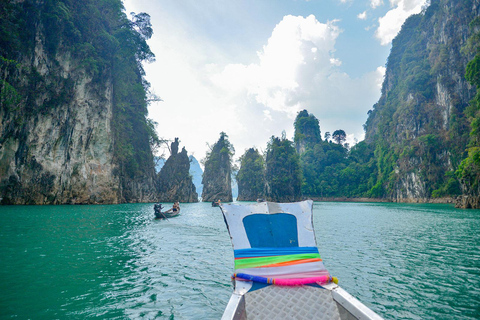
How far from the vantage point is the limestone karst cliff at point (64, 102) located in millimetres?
22078

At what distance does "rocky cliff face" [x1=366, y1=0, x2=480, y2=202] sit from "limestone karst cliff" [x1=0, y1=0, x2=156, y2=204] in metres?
60.4

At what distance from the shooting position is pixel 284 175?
67.8 metres

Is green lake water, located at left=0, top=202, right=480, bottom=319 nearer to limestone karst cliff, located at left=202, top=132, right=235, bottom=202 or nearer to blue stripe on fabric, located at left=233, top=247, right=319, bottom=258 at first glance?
blue stripe on fabric, located at left=233, top=247, right=319, bottom=258

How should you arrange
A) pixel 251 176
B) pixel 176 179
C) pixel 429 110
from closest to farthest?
pixel 429 110, pixel 176 179, pixel 251 176

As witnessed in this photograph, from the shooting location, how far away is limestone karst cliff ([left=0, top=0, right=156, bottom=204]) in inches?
869

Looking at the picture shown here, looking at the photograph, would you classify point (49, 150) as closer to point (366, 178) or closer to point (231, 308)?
point (231, 308)

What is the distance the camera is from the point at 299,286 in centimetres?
373

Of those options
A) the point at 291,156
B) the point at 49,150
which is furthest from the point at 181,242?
the point at 291,156

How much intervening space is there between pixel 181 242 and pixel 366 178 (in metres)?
82.9

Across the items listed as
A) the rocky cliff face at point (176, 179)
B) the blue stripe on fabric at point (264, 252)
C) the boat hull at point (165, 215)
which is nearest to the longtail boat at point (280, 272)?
the blue stripe on fabric at point (264, 252)

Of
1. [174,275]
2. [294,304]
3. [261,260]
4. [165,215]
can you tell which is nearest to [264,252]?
[261,260]

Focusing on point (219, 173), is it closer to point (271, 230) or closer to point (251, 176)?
point (251, 176)

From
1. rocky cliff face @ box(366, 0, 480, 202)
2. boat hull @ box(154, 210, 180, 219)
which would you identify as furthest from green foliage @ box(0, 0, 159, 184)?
rocky cliff face @ box(366, 0, 480, 202)

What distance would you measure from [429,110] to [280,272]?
70.2 meters
